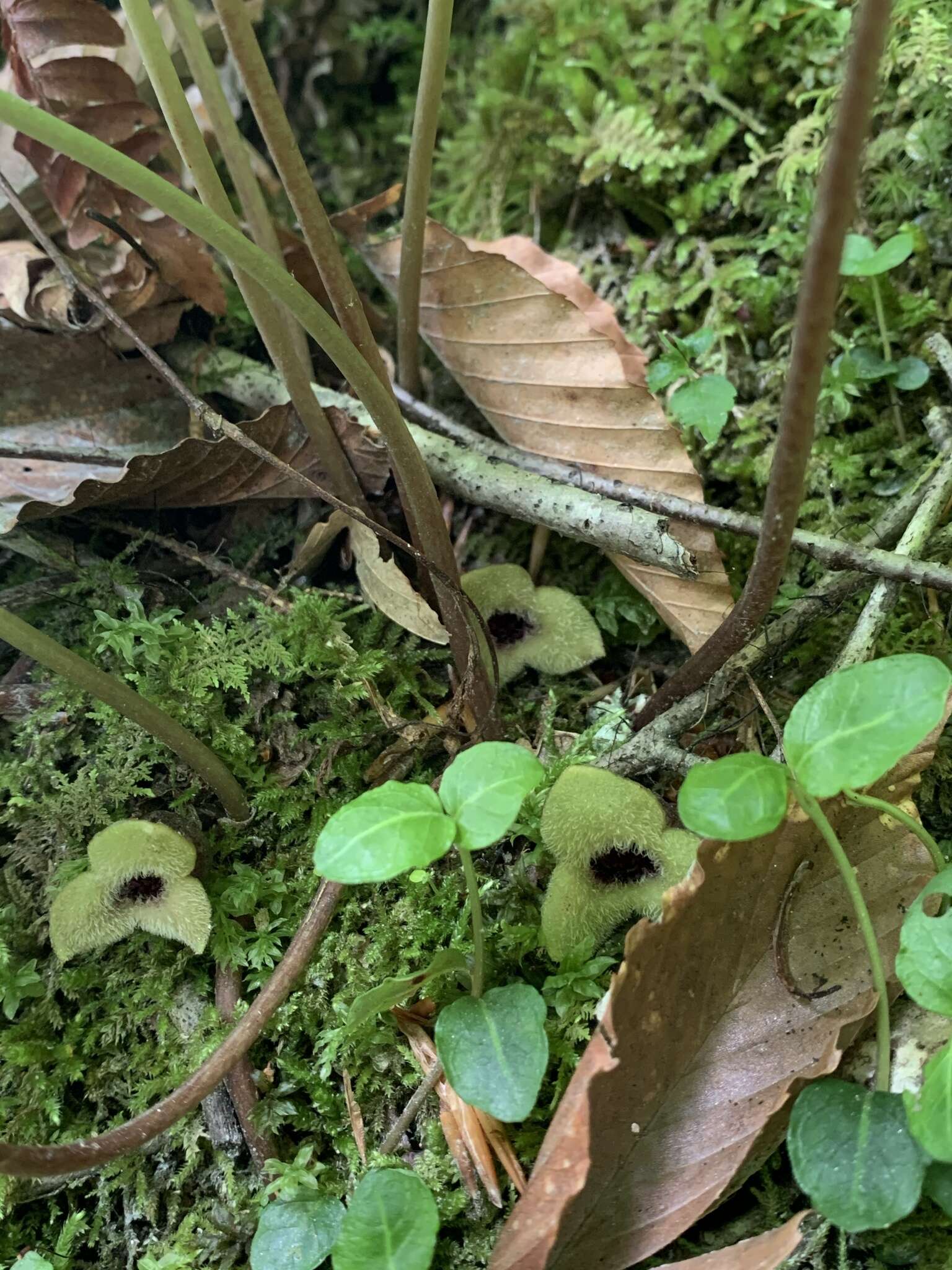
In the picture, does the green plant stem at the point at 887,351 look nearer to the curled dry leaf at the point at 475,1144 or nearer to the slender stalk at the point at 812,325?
the slender stalk at the point at 812,325

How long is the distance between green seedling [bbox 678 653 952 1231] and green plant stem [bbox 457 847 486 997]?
28 centimetres

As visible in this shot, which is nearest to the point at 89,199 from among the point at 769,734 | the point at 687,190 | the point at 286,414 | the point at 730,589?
the point at 286,414

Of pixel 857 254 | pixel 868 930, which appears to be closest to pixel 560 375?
pixel 857 254

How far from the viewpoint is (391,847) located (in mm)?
1045

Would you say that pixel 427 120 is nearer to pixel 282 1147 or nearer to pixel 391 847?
pixel 391 847

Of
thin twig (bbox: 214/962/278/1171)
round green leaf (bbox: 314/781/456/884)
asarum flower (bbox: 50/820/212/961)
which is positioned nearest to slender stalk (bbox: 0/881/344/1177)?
thin twig (bbox: 214/962/278/1171)

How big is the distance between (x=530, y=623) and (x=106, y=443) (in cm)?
98

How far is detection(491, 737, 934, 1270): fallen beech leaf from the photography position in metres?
1.05

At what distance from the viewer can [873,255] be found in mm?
1634

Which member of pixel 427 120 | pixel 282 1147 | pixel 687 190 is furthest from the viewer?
pixel 687 190

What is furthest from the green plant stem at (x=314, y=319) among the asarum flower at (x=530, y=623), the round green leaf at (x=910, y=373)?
the round green leaf at (x=910, y=373)

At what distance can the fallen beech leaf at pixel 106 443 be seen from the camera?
168cm

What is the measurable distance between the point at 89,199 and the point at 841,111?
1.56 m

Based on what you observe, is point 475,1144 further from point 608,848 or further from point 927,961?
point 927,961
